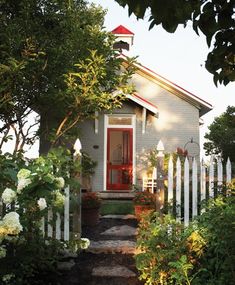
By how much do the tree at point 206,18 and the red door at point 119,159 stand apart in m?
13.9

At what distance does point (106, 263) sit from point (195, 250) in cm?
188

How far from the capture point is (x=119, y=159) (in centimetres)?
1769

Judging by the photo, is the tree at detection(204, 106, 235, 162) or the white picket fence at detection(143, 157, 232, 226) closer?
the white picket fence at detection(143, 157, 232, 226)

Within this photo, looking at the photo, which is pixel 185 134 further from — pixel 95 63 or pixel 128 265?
pixel 128 265

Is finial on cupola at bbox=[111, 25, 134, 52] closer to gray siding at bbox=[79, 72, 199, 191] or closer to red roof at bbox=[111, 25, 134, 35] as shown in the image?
red roof at bbox=[111, 25, 134, 35]

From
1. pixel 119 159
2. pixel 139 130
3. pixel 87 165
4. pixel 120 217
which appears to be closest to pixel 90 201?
pixel 120 217

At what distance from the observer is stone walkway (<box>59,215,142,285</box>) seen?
6180mm

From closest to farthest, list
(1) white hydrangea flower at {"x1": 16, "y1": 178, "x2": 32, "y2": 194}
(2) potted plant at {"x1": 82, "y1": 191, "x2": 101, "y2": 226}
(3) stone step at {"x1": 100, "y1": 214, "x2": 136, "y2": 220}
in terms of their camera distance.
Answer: (1) white hydrangea flower at {"x1": 16, "y1": 178, "x2": 32, "y2": 194}
(2) potted plant at {"x1": 82, "y1": 191, "x2": 101, "y2": 226}
(3) stone step at {"x1": 100, "y1": 214, "x2": 136, "y2": 220}

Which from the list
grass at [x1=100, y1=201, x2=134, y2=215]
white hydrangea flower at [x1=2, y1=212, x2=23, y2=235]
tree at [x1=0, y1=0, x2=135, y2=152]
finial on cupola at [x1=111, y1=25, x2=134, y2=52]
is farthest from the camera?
finial on cupola at [x1=111, y1=25, x2=134, y2=52]

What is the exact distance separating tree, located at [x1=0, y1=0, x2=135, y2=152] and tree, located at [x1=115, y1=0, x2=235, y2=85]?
8346mm

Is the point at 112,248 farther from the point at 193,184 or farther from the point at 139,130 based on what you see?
the point at 139,130

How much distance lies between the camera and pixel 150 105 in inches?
661

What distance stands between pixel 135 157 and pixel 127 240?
9.10m

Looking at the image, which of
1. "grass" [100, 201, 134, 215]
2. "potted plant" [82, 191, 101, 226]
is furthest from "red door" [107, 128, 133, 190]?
"potted plant" [82, 191, 101, 226]
